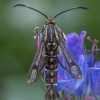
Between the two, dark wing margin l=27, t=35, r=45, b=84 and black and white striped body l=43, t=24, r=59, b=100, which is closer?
dark wing margin l=27, t=35, r=45, b=84

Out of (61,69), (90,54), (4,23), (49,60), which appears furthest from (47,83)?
(4,23)

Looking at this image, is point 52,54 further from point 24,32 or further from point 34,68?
point 24,32

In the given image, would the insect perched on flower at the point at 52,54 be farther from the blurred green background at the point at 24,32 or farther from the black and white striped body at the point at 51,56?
the blurred green background at the point at 24,32

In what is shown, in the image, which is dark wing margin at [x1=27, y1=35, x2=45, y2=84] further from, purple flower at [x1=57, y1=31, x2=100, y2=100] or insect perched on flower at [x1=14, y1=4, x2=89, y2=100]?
purple flower at [x1=57, y1=31, x2=100, y2=100]

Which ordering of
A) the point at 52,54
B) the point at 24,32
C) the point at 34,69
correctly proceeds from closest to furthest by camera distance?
the point at 34,69 < the point at 52,54 < the point at 24,32

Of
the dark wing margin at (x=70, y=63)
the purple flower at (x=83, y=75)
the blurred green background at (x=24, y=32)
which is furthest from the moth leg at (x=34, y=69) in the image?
the blurred green background at (x=24, y=32)

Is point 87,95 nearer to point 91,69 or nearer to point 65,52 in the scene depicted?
point 91,69

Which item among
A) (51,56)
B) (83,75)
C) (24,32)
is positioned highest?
(24,32)

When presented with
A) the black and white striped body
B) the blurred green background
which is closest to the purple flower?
the black and white striped body

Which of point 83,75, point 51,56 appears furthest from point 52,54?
point 83,75
